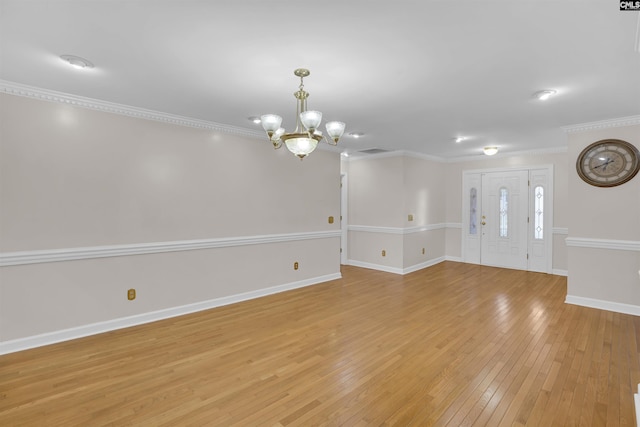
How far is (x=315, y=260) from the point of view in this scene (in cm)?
561

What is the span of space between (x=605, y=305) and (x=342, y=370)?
12.7 feet

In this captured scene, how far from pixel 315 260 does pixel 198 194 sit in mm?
2327

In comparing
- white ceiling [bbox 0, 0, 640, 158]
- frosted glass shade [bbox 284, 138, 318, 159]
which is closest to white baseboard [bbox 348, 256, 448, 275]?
white ceiling [bbox 0, 0, 640, 158]

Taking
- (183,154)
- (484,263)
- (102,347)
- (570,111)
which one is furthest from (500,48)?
(484,263)

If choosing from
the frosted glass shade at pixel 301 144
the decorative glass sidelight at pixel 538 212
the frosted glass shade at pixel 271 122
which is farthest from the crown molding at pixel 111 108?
the decorative glass sidelight at pixel 538 212

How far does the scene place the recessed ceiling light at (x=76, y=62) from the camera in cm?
240

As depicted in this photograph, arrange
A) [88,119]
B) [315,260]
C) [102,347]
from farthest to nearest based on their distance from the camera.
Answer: [315,260] < [88,119] < [102,347]

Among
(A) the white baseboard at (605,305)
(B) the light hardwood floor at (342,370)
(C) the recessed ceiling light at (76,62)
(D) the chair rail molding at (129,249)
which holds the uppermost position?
(C) the recessed ceiling light at (76,62)

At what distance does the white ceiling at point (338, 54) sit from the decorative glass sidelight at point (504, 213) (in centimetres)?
307

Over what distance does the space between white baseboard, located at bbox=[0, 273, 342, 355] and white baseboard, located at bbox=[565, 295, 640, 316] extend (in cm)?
408

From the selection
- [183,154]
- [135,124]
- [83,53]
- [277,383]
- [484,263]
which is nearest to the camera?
[83,53]

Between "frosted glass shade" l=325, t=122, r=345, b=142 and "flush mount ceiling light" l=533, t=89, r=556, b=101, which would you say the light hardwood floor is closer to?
"frosted glass shade" l=325, t=122, r=345, b=142

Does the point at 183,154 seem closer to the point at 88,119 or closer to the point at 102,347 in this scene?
the point at 88,119

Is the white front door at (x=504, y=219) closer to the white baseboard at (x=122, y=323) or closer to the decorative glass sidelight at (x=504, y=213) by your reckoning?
the decorative glass sidelight at (x=504, y=213)
